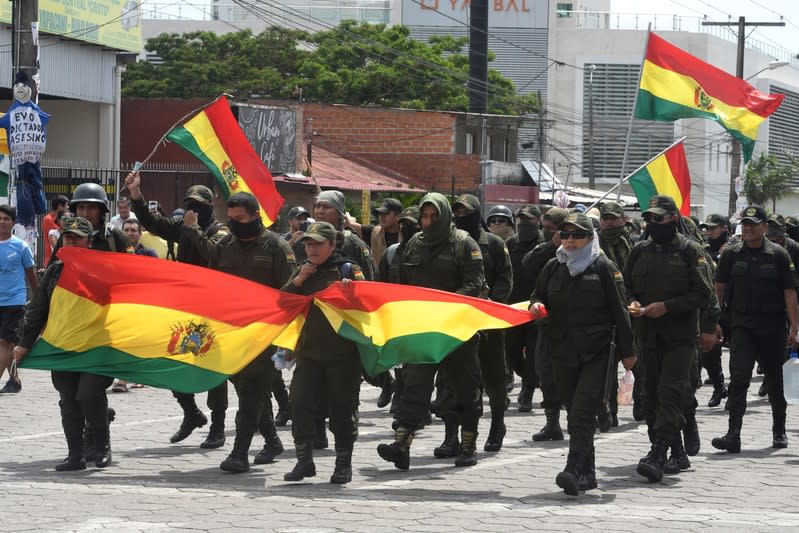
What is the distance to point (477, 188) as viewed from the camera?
50.5m

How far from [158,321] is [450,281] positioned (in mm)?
2059

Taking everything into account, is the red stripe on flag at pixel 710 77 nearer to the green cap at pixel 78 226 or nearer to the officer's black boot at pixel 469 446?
the officer's black boot at pixel 469 446

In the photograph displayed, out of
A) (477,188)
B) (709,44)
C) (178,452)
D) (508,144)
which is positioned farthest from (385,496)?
(709,44)

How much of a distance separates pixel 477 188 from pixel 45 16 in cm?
2272

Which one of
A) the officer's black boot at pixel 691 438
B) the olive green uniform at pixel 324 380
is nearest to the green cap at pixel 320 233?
the olive green uniform at pixel 324 380

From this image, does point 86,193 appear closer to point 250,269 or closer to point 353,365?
point 250,269

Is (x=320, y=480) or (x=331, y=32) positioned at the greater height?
(x=331, y=32)

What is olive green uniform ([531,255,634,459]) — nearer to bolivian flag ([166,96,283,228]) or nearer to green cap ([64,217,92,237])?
green cap ([64,217,92,237])

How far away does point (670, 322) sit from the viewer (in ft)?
32.9

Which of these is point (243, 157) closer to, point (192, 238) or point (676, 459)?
point (192, 238)

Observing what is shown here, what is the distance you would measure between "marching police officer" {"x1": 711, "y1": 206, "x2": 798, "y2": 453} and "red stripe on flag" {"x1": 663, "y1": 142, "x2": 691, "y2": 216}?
6826mm

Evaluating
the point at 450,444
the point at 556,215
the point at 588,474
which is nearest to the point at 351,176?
the point at 556,215

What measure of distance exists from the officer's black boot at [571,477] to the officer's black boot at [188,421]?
3.49 m

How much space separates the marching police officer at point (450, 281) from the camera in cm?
1006
